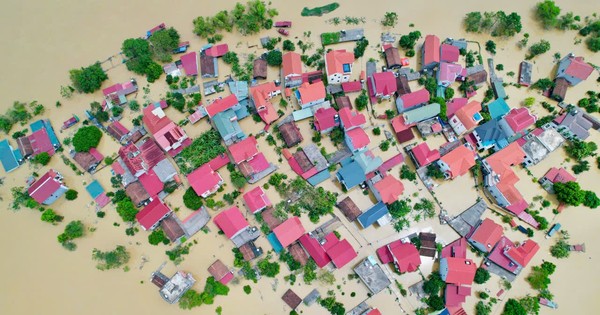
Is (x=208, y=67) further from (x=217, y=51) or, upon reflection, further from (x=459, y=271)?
(x=459, y=271)

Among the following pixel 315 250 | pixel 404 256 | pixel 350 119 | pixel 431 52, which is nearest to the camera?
pixel 404 256

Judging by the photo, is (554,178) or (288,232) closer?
(288,232)

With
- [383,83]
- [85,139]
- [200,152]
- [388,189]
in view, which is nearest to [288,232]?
[388,189]

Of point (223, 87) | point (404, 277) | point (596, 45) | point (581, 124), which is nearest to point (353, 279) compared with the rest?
point (404, 277)

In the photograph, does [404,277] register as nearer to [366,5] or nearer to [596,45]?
[366,5]

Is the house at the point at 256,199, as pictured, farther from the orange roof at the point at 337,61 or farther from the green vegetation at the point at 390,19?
the green vegetation at the point at 390,19

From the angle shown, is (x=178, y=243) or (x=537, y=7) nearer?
(x=178, y=243)

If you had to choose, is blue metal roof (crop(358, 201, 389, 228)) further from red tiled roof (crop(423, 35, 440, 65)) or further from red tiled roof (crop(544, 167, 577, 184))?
red tiled roof (crop(544, 167, 577, 184))
